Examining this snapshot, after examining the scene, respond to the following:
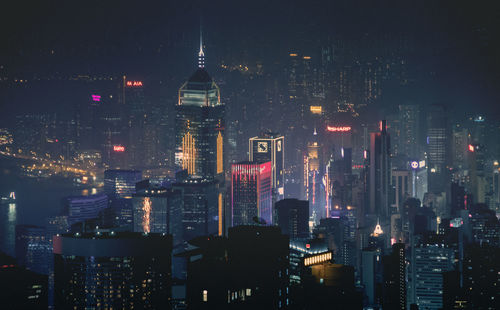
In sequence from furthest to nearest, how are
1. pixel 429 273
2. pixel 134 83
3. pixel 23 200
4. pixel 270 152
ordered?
pixel 270 152
pixel 134 83
pixel 23 200
pixel 429 273

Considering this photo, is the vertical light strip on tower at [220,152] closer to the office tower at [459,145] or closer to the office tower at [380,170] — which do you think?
the office tower at [380,170]

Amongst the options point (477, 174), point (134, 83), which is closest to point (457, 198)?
point (477, 174)

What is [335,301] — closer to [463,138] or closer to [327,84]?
[327,84]

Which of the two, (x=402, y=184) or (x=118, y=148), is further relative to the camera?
(x=402, y=184)

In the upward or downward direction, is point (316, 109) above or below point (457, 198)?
above

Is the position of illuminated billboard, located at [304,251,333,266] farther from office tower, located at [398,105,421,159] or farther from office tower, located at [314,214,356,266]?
office tower, located at [398,105,421,159]

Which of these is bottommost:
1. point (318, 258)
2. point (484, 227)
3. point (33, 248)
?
point (33, 248)

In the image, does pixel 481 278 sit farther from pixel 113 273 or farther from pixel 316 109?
pixel 316 109
